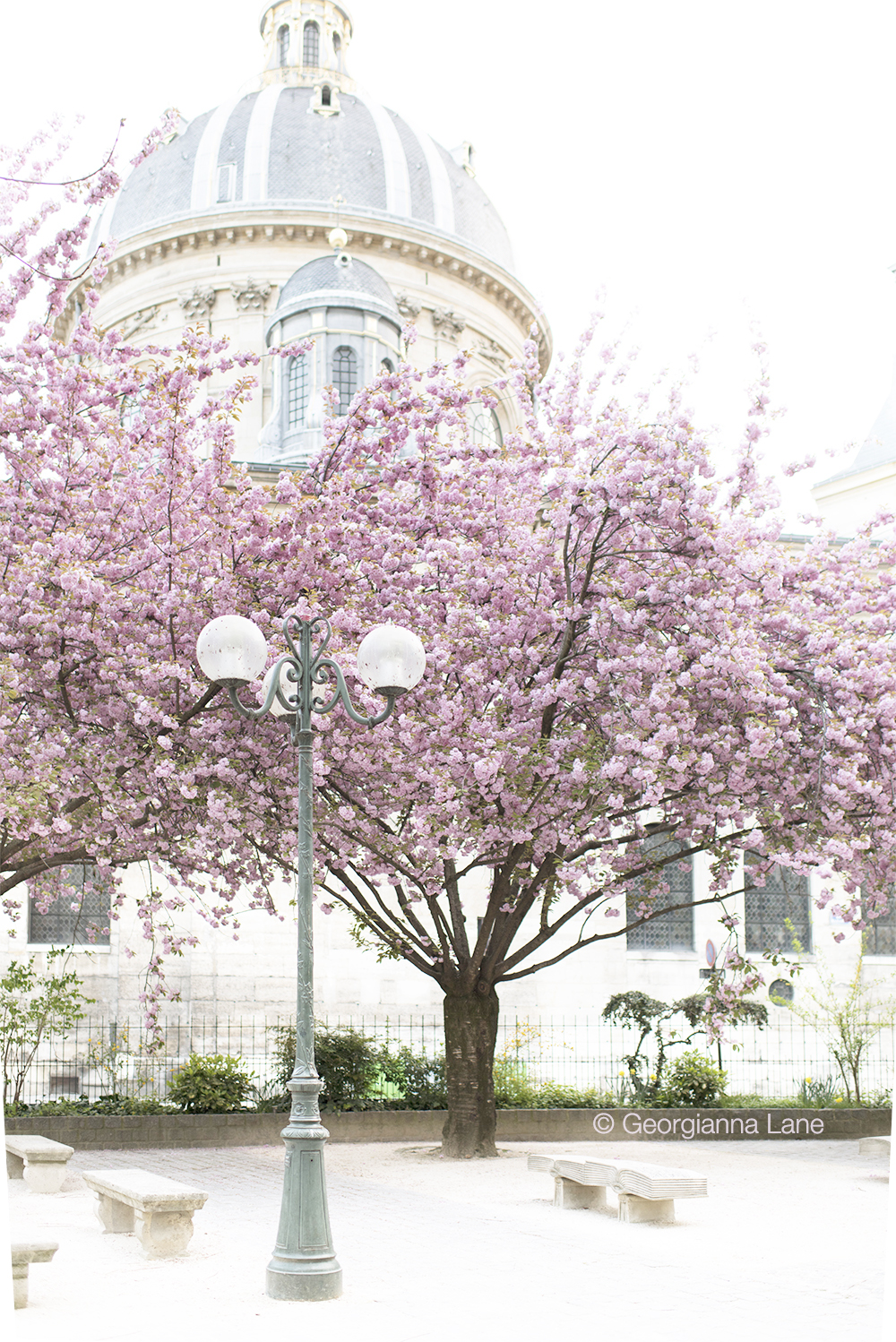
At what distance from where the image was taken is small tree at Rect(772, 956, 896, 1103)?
21.8 m

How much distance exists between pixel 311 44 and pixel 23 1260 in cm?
5538

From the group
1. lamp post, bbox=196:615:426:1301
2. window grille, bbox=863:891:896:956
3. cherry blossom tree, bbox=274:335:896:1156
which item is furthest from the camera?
window grille, bbox=863:891:896:956

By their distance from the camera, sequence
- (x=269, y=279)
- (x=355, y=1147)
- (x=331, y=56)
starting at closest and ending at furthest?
(x=355, y=1147)
(x=269, y=279)
(x=331, y=56)

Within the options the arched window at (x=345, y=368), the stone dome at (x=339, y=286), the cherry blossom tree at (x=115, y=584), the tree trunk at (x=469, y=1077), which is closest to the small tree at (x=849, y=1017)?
the tree trunk at (x=469, y=1077)

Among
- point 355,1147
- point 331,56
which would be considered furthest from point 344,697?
point 331,56

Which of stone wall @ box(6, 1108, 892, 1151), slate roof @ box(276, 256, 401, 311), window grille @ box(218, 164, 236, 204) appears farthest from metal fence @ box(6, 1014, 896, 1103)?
window grille @ box(218, 164, 236, 204)

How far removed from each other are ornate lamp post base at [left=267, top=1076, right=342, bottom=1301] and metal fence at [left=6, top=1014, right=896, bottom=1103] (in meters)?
12.6

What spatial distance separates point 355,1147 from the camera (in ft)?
57.5

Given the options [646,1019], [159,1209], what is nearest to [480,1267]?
[159,1209]

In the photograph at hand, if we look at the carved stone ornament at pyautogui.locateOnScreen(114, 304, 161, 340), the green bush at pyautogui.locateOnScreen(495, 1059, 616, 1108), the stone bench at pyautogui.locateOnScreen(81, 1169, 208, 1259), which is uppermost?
the carved stone ornament at pyautogui.locateOnScreen(114, 304, 161, 340)

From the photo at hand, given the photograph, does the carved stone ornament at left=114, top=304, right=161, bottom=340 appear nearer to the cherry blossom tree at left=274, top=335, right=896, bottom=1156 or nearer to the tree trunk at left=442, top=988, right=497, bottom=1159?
the cherry blossom tree at left=274, top=335, right=896, bottom=1156

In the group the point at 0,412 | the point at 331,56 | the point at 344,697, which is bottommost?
the point at 344,697

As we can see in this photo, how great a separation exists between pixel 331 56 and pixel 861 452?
1180 inches

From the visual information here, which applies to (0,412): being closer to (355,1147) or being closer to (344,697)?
(344,697)
